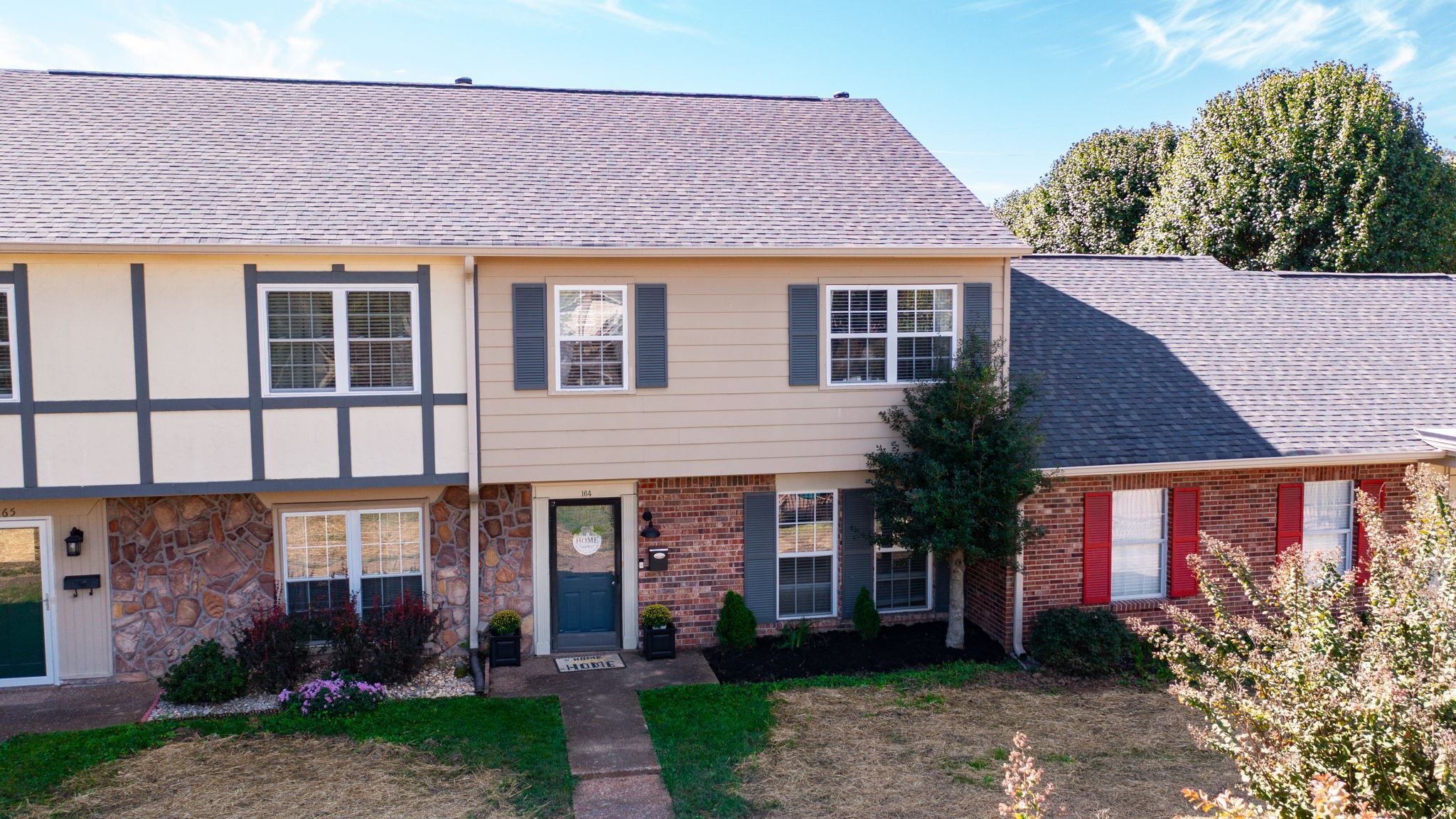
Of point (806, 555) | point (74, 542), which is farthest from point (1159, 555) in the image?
point (74, 542)

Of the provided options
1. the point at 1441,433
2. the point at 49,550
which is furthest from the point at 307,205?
the point at 1441,433

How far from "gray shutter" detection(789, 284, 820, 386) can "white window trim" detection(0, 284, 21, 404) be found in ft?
27.0

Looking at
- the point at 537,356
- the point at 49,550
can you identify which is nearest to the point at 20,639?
the point at 49,550

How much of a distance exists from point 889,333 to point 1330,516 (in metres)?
6.89

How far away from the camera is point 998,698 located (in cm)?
1114

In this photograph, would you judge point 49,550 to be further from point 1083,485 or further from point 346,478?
point 1083,485

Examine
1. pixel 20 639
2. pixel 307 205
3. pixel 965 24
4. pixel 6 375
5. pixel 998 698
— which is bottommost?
pixel 998 698

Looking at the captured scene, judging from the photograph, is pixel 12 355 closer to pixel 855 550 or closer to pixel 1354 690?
pixel 855 550

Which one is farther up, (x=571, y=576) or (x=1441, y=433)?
(x=1441, y=433)

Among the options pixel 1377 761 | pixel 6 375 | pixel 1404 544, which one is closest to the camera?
pixel 1377 761

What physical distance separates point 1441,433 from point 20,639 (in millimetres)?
17664

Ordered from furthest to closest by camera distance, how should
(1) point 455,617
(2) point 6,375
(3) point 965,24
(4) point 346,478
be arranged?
(3) point 965,24 < (1) point 455,617 < (4) point 346,478 < (2) point 6,375

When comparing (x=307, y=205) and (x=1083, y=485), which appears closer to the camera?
(x=307, y=205)

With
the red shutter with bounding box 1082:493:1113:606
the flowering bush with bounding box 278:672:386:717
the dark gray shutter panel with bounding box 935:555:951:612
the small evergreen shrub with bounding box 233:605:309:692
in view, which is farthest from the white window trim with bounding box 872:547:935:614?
the small evergreen shrub with bounding box 233:605:309:692
